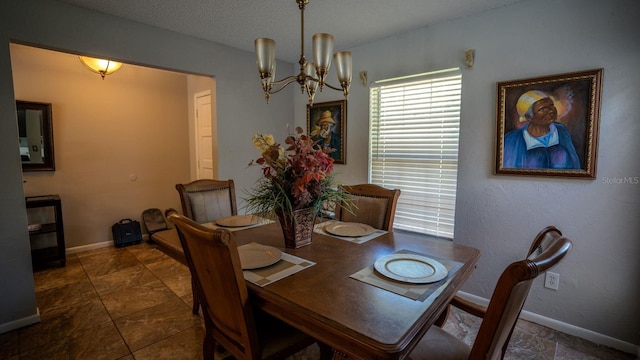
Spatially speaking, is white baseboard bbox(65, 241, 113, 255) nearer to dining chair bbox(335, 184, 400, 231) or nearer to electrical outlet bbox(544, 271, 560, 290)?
dining chair bbox(335, 184, 400, 231)

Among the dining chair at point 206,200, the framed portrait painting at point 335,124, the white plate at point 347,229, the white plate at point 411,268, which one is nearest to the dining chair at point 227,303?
the white plate at point 411,268

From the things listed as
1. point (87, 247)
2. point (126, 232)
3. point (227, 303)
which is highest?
point (227, 303)

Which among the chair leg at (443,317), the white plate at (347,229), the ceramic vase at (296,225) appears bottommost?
the chair leg at (443,317)

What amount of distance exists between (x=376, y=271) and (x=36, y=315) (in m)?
2.64

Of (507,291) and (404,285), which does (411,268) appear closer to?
(404,285)

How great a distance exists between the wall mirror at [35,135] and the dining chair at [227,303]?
10.6 ft

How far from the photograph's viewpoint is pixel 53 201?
3229 mm

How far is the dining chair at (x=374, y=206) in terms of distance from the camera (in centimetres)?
220

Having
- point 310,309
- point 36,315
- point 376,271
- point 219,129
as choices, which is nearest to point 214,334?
point 310,309

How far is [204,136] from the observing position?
13.9 feet

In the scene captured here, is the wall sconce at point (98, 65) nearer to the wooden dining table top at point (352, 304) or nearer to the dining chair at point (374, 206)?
the dining chair at point (374, 206)

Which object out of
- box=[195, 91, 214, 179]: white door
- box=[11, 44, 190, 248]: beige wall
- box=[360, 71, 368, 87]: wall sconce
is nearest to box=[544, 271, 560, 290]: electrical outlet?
box=[360, 71, 368, 87]: wall sconce

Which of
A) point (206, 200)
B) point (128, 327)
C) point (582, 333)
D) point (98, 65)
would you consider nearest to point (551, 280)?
point (582, 333)

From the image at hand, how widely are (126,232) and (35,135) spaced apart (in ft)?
4.79
